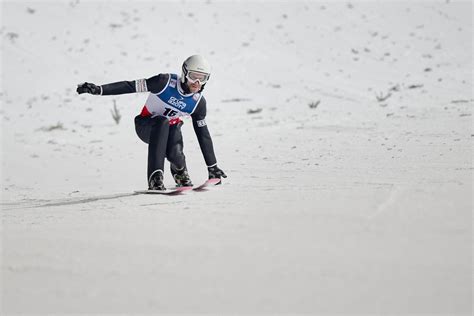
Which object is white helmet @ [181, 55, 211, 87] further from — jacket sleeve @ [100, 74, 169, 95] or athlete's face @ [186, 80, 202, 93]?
jacket sleeve @ [100, 74, 169, 95]

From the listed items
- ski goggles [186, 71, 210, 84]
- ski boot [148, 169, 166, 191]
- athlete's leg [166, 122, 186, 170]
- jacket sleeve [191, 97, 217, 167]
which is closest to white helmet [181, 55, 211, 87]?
ski goggles [186, 71, 210, 84]

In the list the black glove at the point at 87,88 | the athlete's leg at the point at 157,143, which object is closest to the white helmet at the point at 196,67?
the athlete's leg at the point at 157,143

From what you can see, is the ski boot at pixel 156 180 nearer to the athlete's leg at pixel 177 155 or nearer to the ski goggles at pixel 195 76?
the athlete's leg at pixel 177 155

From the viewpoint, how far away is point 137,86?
240 inches

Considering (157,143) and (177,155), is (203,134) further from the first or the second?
(157,143)

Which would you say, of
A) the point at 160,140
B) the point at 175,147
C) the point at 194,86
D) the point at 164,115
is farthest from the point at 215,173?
the point at 194,86

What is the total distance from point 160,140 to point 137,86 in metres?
0.56

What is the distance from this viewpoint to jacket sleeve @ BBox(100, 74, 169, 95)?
6039 millimetres

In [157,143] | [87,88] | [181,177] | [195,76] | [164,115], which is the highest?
[195,76]

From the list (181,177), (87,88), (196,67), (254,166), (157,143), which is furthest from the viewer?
(254,166)

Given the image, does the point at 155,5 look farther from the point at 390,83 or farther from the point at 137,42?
the point at 390,83

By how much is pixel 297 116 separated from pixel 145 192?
6843 millimetres

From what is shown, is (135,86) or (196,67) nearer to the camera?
(196,67)

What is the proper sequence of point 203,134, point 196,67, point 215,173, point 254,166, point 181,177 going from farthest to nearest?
point 254,166 < point 181,177 < point 203,134 < point 215,173 < point 196,67
